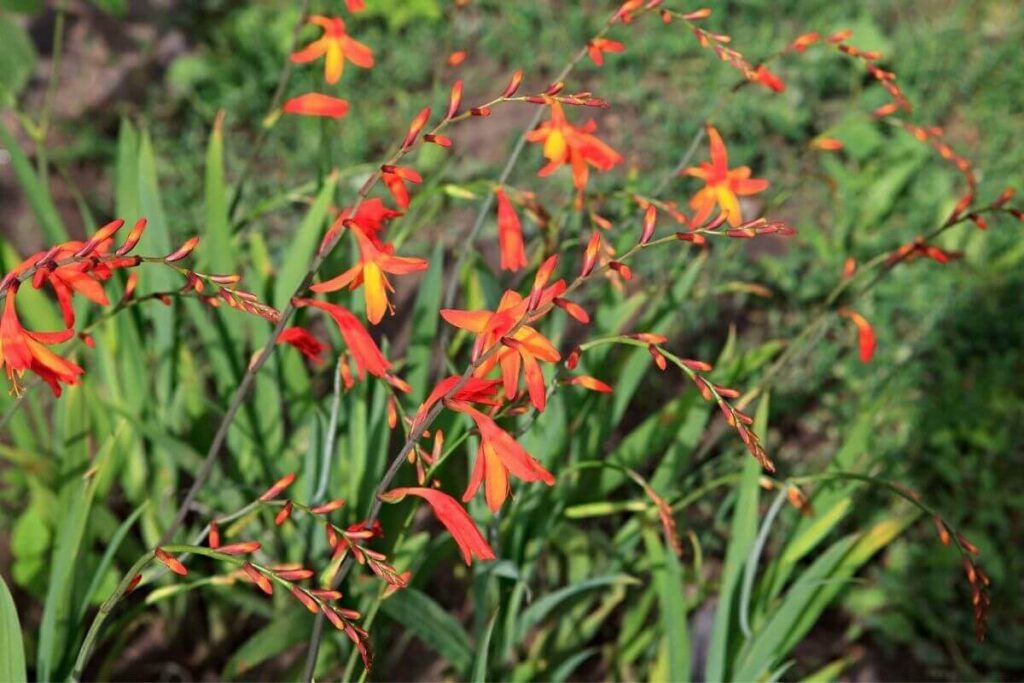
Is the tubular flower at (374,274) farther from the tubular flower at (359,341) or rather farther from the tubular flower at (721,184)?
the tubular flower at (721,184)

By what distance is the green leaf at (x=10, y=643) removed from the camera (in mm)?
1609

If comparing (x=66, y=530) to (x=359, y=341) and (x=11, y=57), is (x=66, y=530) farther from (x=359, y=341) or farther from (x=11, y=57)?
(x=11, y=57)

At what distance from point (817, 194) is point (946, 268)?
0.58 meters

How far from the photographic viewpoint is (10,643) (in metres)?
1.66

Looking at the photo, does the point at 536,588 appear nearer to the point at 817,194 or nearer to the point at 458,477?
the point at 458,477

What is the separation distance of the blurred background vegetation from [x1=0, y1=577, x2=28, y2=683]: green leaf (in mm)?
491

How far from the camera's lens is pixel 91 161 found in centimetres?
413

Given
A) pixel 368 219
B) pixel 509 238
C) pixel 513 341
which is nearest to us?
pixel 513 341

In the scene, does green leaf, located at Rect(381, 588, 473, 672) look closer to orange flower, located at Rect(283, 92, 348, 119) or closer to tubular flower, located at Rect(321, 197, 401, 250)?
tubular flower, located at Rect(321, 197, 401, 250)

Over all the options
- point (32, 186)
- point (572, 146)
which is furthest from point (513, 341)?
point (32, 186)

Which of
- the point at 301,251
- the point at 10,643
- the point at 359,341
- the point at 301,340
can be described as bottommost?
the point at 10,643

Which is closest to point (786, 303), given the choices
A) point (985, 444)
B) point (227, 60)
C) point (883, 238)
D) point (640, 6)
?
point (883, 238)

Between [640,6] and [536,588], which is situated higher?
[640,6]

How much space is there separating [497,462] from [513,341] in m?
0.15
